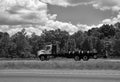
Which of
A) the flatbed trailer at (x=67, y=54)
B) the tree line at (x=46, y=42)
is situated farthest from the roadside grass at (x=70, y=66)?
the tree line at (x=46, y=42)

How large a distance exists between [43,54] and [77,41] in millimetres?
42274

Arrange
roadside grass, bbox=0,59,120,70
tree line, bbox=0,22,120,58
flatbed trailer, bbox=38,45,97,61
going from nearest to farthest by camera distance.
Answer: roadside grass, bbox=0,59,120,70
flatbed trailer, bbox=38,45,97,61
tree line, bbox=0,22,120,58

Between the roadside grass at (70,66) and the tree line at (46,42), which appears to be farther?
the tree line at (46,42)

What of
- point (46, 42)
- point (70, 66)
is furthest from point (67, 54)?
point (46, 42)

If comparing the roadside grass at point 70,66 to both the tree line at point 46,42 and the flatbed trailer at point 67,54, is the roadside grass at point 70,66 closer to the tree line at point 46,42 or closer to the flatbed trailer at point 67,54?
the flatbed trailer at point 67,54

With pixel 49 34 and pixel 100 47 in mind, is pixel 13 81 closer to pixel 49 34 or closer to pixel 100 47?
pixel 100 47

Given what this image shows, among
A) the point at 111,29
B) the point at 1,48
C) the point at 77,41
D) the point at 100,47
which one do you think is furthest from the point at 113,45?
the point at 111,29

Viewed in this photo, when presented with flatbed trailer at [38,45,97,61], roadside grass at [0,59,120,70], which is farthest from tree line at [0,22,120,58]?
roadside grass at [0,59,120,70]

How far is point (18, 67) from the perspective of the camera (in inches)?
1097

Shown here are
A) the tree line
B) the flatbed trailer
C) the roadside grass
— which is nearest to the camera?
the roadside grass

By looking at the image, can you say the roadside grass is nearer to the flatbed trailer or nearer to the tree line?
the flatbed trailer

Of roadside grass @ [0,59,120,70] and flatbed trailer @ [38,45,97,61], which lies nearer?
roadside grass @ [0,59,120,70]

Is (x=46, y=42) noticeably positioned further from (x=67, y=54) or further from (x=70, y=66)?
(x=70, y=66)

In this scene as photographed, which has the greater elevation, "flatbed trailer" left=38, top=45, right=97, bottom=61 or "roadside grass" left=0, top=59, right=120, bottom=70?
"flatbed trailer" left=38, top=45, right=97, bottom=61
